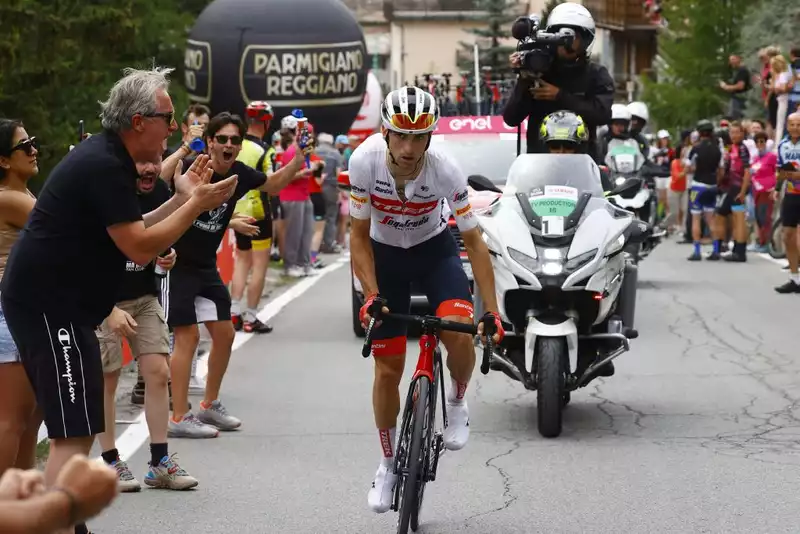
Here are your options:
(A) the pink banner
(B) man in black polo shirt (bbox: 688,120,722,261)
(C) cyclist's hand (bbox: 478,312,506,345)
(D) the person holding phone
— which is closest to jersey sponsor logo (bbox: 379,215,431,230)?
(C) cyclist's hand (bbox: 478,312,506,345)

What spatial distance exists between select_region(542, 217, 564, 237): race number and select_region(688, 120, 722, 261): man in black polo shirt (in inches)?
609

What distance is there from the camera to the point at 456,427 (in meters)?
7.71

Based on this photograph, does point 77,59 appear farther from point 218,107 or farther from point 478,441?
point 478,441

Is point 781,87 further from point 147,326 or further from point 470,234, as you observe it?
point 470,234

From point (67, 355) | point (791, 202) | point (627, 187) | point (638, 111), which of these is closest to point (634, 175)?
point (791, 202)

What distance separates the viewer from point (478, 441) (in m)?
9.48

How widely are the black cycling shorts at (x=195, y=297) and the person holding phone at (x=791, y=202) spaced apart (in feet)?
32.9

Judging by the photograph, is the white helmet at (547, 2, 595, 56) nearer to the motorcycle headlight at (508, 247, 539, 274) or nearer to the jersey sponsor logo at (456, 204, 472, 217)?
the motorcycle headlight at (508, 247, 539, 274)

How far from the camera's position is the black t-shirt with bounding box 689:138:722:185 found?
25531 mm

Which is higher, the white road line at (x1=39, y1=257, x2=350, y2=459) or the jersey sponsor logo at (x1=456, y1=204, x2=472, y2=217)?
the jersey sponsor logo at (x1=456, y1=204, x2=472, y2=217)

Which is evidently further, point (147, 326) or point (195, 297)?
point (195, 297)

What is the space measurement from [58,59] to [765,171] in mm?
10992

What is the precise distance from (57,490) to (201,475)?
535cm

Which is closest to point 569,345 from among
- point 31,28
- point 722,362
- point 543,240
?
point 543,240
